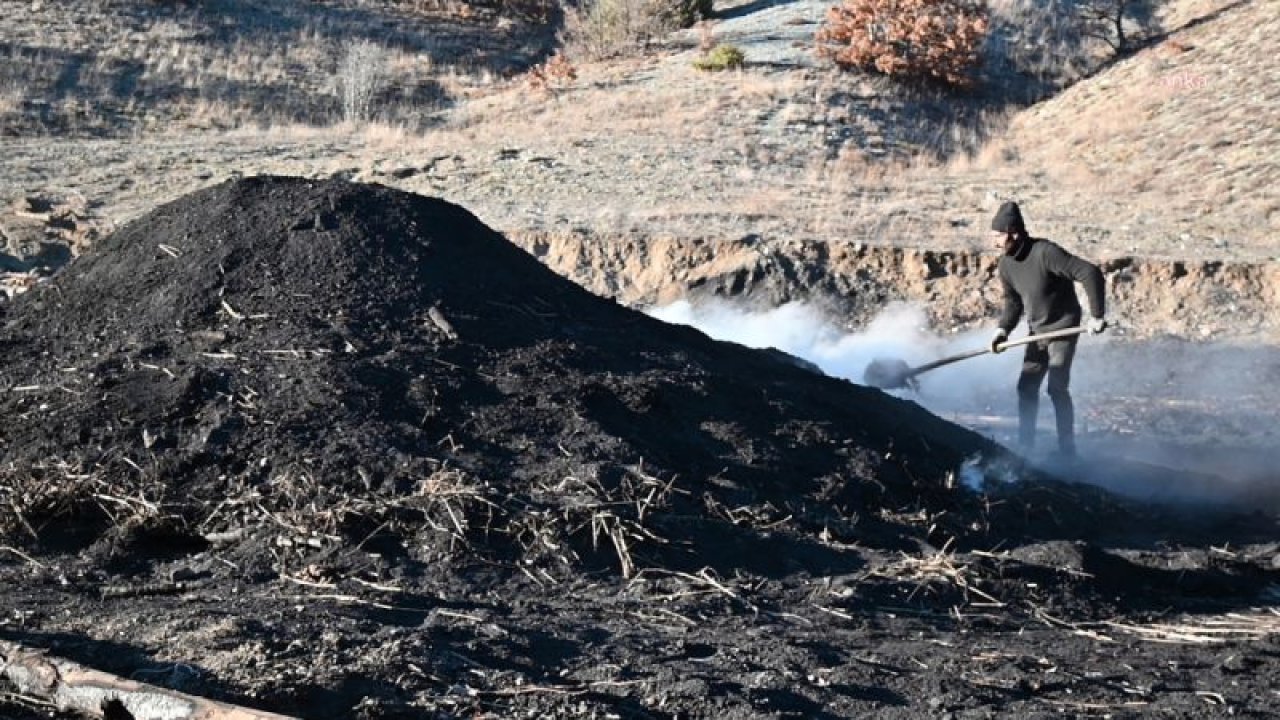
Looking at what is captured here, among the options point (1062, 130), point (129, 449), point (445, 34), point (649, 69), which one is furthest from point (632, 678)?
point (445, 34)

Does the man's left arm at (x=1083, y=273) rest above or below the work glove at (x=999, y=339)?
above

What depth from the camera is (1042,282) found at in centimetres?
923

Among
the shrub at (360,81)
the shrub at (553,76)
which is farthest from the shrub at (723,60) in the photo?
the shrub at (360,81)

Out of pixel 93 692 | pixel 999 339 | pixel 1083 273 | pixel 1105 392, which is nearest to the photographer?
pixel 93 692

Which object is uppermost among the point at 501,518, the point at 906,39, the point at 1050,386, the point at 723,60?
the point at 906,39

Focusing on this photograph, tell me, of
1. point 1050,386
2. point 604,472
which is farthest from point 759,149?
point 604,472

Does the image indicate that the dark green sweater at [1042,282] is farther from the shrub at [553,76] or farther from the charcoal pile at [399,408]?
the shrub at [553,76]

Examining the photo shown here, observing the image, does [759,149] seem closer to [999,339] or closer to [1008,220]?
[999,339]

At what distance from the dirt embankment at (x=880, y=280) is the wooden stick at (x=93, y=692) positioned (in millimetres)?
10009

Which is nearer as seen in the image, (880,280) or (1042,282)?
(1042,282)

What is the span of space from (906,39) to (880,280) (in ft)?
28.8

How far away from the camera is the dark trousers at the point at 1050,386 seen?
930 centimetres

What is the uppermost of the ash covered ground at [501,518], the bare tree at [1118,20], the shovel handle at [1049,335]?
the bare tree at [1118,20]

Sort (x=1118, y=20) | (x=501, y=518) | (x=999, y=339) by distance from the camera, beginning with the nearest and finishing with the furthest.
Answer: (x=501, y=518), (x=999, y=339), (x=1118, y=20)
